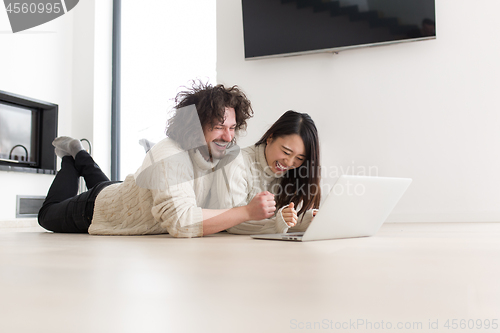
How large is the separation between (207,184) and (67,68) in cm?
282

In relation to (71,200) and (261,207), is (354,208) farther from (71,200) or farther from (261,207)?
(71,200)

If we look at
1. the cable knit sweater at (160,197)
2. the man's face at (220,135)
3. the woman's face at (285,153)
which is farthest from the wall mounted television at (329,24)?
the cable knit sweater at (160,197)

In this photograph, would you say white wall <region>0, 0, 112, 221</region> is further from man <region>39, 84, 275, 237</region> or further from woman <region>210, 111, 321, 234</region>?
woman <region>210, 111, 321, 234</region>

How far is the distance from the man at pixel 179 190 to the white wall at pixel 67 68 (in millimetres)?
1909

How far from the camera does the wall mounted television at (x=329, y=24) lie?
2.59m

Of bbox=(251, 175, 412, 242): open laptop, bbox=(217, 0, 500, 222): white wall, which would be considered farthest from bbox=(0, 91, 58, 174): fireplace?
bbox=(251, 175, 412, 242): open laptop

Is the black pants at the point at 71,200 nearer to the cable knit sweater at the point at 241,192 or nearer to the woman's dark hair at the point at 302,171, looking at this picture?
the cable knit sweater at the point at 241,192

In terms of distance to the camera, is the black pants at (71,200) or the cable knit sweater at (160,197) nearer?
the cable knit sweater at (160,197)

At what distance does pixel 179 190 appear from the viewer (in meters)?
1.23

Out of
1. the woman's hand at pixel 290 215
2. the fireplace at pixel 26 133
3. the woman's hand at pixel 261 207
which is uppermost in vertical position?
the fireplace at pixel 26 133

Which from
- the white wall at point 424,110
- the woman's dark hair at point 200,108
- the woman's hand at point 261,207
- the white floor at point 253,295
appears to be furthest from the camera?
the white wall at point 424,110

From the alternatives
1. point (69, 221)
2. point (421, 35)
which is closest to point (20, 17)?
point (69, 221)

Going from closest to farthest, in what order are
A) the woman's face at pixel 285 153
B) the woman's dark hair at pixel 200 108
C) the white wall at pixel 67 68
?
the woman's dark hair at pixel 200 108, the woman's face at pixel 285 153, the white wall at pixel 67 68

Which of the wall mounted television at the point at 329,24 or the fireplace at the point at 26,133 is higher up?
the wall mounted television at the point at 329,24
